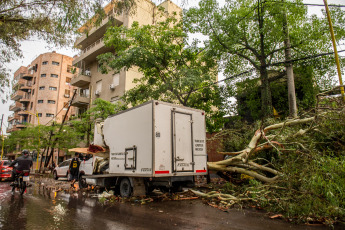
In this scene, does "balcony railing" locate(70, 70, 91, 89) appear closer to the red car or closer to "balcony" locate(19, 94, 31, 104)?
the red car

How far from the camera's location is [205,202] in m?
7.69

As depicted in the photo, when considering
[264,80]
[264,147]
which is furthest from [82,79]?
[264,147]

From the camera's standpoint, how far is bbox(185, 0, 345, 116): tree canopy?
45.6 ft

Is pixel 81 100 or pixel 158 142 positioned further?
pixel 81 100

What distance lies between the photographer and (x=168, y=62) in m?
15.2

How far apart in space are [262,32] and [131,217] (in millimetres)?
13310

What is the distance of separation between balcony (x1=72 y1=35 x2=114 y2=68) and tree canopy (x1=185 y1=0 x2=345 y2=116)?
574 inches

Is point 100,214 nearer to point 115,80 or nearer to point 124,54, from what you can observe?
point 124,54

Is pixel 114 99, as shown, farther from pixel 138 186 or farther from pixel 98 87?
pixel 138 186

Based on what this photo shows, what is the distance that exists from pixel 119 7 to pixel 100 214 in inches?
208

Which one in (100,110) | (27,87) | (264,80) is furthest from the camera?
(27,87)

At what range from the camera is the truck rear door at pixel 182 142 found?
7785 mm

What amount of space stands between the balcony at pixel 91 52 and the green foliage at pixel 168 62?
1161 centimetres

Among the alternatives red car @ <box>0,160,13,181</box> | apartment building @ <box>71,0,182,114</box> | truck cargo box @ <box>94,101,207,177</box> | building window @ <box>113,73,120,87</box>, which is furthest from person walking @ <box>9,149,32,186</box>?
building window @ <box>113,73,120,87</box>
